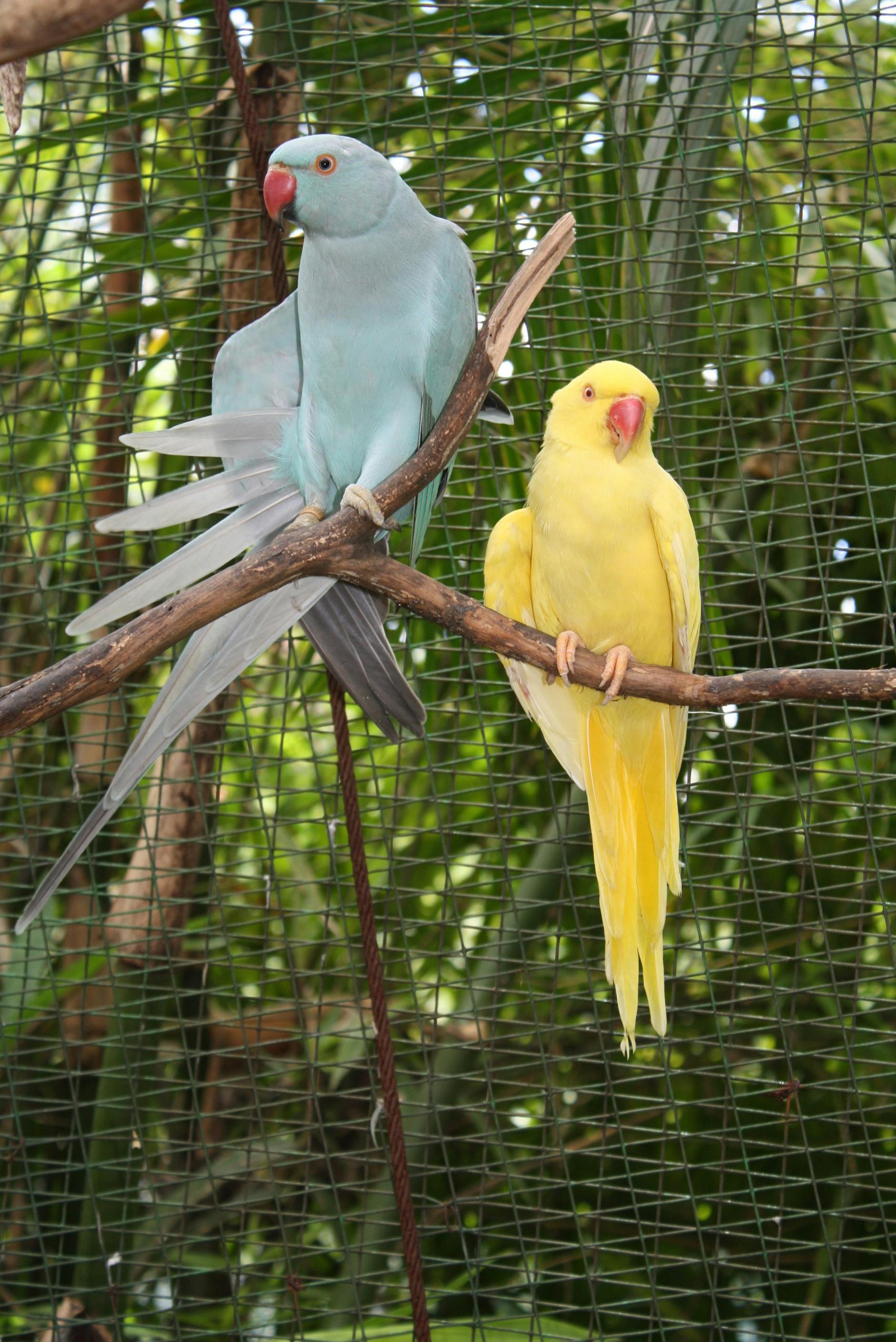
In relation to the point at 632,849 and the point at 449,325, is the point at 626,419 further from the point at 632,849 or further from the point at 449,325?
the point at 632,849

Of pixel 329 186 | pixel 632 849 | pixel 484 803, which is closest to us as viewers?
pixel 329 186

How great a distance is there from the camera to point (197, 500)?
1.13m

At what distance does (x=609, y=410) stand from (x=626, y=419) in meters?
0.03

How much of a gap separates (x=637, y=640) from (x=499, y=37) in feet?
2.58

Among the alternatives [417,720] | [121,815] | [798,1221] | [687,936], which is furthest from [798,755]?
[121,815]

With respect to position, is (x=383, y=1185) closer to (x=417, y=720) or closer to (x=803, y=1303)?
(x=803, y=1303)

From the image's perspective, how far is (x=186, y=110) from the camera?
1.56 m

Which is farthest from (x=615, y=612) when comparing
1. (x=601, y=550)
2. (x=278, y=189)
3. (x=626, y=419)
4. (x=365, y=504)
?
(x=278, y=189)

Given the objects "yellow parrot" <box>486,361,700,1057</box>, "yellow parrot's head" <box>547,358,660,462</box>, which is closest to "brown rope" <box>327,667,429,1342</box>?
"yellow parrot" <box>486,361,700,1057</box>

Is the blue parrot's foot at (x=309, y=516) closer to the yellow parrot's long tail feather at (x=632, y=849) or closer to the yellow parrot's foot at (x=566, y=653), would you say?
the yellow parrot's foot at (x=566, y=653)

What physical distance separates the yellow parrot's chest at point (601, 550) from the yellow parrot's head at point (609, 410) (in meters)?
0.02

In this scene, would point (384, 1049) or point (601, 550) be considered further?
point (384, 1049)

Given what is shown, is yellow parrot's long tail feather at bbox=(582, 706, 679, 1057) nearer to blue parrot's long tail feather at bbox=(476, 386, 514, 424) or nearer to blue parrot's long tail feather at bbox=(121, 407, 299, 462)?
blue parrot's long tail feather at bbox=(476, 386, 514, 424)

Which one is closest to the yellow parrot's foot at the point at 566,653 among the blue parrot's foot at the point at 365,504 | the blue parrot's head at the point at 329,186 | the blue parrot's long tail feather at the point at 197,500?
the blue parrot's foot at the point at 365,504
